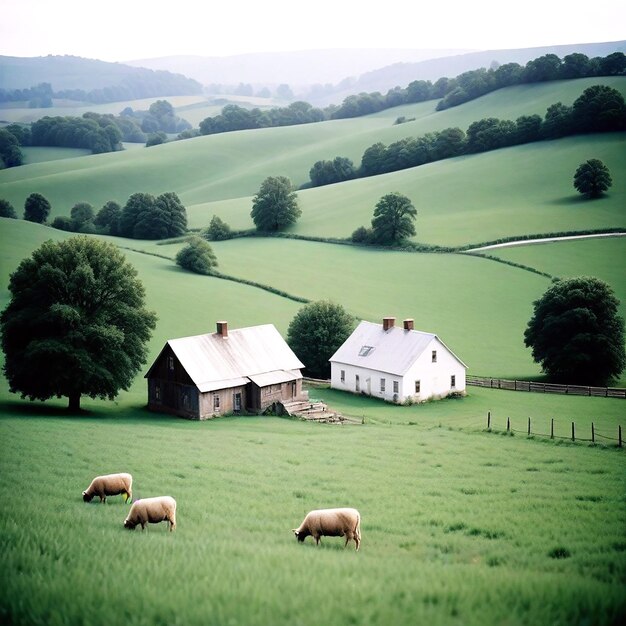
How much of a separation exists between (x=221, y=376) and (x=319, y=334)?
13.6 m

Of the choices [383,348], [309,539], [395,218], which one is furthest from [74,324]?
[395,218]

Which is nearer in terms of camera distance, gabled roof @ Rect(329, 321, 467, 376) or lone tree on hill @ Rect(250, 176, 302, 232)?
gabled roof @ Rect(329, 321, 467, 376)

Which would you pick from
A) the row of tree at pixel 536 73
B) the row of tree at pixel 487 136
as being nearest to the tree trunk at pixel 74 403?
the row of tree at pixel 487 136

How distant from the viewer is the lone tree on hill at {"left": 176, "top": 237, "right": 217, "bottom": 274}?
269ft

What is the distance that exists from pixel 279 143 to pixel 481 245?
330 feet

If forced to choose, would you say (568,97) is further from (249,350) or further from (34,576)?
(34,576)

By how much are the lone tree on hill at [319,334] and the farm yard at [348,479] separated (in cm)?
354

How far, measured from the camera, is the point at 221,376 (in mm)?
45656

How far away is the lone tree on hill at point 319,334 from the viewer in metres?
57.5

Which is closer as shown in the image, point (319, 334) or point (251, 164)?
point (319, 334)

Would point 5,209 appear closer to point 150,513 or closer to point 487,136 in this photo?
point 487,136

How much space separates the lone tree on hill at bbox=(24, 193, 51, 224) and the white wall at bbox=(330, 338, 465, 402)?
274 feet

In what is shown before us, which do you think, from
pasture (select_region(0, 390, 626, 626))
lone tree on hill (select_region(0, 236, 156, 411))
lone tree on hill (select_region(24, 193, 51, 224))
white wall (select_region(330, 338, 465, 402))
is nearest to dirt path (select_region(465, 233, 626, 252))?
white wall (select_region(330, 338, 465, 402))

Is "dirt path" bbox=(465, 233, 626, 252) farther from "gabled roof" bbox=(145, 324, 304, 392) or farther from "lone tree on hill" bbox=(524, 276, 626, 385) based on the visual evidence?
"gabled roof" bbox=(145, 324, 304, 392)
